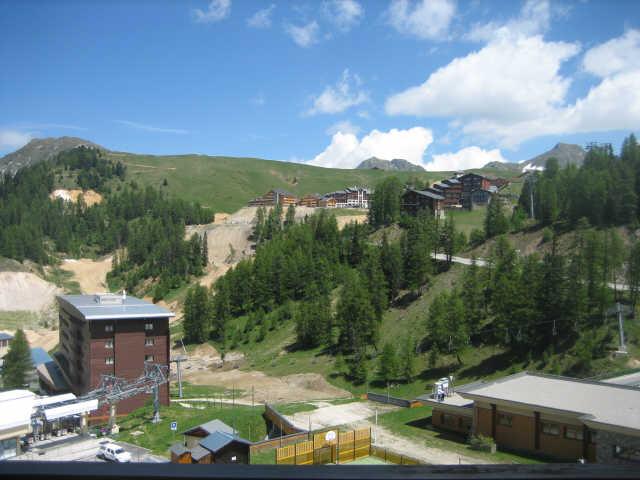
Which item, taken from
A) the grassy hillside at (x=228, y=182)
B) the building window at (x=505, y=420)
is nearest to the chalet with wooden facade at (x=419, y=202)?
the building window at (x=505, y=420)

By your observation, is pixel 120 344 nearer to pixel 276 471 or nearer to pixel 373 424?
pixel 373 424

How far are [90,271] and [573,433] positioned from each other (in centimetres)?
10684

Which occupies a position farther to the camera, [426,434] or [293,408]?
[293,408]

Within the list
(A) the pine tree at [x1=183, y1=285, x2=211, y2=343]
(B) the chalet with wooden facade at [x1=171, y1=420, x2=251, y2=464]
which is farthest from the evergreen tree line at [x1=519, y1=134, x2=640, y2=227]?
(B) the chalet with wooden facade at [x1=171, y1=420, x2=251, y2=464]

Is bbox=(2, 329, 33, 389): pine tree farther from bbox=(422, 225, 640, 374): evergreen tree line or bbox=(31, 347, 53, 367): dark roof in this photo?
bbox=(422, 225, 640, 374): evergreen tree line

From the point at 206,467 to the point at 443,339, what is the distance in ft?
130

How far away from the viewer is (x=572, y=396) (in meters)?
24.1

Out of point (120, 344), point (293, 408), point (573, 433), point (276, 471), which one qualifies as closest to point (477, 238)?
point (293, 408)

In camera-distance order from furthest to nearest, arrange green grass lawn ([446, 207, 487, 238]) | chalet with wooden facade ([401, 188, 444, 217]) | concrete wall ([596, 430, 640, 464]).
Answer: green grass lawn ([446, 207, 487, 238])
chalet with wooden facade ([401, 188, 444, 217])
concrete wall ([596, 430, 640, 464])

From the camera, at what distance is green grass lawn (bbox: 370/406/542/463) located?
23.1 metres

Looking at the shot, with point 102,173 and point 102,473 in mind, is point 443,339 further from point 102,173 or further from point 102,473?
point 102,173

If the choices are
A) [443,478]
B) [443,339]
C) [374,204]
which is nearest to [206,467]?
[443,478]

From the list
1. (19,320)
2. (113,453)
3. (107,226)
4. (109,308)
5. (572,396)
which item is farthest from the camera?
(107,226)

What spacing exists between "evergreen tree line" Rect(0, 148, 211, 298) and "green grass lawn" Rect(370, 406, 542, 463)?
214 feet
